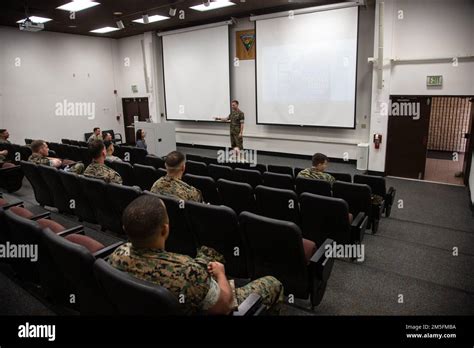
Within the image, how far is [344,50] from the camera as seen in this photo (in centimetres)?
783

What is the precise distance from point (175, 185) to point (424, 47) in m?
6.34

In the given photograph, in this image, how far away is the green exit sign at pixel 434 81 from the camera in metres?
6.79

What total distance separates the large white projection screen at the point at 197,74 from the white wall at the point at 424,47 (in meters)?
4.36

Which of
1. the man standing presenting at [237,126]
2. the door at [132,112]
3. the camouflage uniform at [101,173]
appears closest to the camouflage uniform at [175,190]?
the camouflage uniform at [101,173]

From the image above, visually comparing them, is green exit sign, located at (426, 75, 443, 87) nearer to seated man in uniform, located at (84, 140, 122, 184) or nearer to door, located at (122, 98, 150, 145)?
seated man in uniform, located at (84, 140, 122, 184)

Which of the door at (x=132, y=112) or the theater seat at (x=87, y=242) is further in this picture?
the door at (x=132, y=112)

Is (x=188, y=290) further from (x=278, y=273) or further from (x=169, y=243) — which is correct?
(x=169, y=243)

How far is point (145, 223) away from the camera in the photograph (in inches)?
63.7

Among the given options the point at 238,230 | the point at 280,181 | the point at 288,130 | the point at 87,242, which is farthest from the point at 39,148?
the point at 288,130

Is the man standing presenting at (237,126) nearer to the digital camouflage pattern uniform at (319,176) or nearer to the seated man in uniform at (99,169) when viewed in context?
the digital camouflage pattern uniform at (319,176)

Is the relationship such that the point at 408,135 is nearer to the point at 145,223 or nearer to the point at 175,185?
the point at 175,185

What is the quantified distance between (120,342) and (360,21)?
324 inches

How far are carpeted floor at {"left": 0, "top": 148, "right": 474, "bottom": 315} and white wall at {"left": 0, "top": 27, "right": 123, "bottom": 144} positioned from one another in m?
6.47

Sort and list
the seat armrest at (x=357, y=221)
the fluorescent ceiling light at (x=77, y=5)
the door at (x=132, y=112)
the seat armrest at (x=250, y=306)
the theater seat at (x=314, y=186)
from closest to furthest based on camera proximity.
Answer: the seat armrest at (x=250, y=306), the seat armrest at (x=357, y=221), the theater seat at (x=314, y=186), the fluorescent ceiling light at (x=77, y=5), the door at (x=132, y=112)
